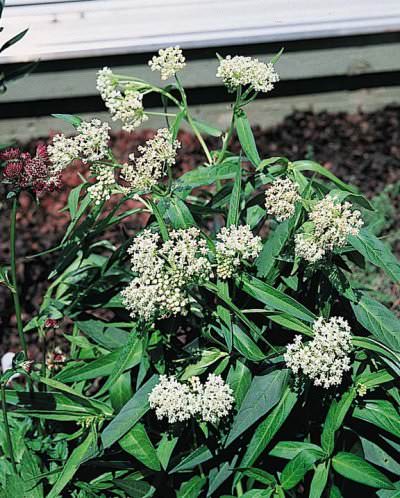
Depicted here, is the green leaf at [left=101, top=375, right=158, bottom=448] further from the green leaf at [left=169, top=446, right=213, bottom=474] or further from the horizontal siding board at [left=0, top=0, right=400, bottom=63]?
the horizontal siding board at [left=0, top=0, right=400, bottom=63]

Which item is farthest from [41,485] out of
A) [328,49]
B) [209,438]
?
[328,49]

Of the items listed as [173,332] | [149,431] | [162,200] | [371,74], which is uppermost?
[371,74]

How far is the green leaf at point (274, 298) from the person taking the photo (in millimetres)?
2150

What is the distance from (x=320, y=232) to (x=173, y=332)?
0.63m

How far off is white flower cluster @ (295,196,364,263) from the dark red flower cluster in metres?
0.71

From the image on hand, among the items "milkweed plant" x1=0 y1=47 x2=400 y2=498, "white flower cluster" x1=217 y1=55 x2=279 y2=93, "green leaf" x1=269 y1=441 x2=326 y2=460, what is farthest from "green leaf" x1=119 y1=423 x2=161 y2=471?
"white flower cluster" x1=217 y1=55 x2=279 y2=93

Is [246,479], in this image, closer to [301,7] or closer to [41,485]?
[41,485]

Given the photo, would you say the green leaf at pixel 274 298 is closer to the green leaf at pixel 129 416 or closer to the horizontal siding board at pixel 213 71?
the green leaf at pixel 129 416

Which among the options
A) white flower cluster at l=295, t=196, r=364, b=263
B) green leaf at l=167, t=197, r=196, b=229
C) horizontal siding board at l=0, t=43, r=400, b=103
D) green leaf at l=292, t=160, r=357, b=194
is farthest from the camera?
horizontal siding board at l=0, t=43, r=400, b=103

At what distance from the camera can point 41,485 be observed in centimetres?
245

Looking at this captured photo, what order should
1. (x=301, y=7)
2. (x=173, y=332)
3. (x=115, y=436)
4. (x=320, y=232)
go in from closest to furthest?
(x=320, y=232) < (x=115, y=436) < (x=173, y=332) < (x=301, y=7)

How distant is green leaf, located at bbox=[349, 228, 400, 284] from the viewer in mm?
2139

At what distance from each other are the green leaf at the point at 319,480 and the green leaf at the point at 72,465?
0.65 m

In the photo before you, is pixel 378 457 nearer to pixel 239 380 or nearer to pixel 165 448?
pixel 239 380
